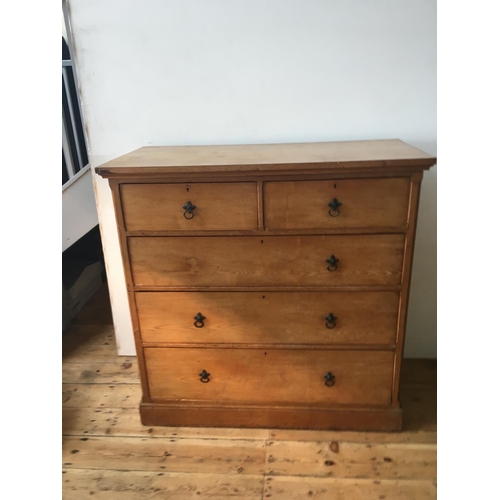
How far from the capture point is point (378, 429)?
5.74 feet

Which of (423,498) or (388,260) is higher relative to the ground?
(388,260)

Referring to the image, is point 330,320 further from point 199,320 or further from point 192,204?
point 192,204

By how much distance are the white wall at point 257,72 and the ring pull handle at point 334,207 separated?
0.53m

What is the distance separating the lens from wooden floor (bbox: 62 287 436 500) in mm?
1526

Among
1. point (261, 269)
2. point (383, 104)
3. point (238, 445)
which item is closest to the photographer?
point (261, 269)

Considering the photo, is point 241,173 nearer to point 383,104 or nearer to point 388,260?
point 388,260

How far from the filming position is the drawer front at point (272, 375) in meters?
1.68

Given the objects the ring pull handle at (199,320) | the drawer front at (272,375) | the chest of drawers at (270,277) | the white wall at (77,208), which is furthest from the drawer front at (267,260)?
the white wall at (77,208)

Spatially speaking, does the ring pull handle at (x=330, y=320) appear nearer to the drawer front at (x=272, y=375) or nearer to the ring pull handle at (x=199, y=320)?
the drawer front at (x=272, y=375)

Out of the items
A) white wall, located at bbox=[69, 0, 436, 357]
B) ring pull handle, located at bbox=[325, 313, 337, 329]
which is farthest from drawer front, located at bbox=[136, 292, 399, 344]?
white wall, located at bbox=[69, 0, 436, 357]
